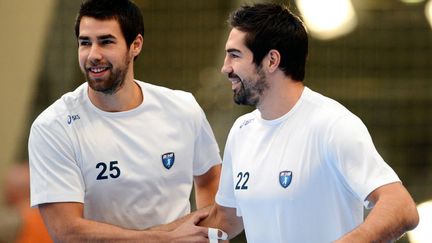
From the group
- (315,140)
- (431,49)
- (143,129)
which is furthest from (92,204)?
(431,49)

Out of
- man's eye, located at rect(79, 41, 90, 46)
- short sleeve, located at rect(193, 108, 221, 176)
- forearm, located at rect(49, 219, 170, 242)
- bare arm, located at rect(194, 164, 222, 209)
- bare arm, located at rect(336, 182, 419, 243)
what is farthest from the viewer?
bare arm, located at rect(194, 164, 222, 209)

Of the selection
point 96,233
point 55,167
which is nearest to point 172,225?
point 96,233

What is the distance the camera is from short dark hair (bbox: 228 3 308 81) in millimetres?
5027

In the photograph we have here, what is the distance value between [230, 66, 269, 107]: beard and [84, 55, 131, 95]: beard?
2.02ft

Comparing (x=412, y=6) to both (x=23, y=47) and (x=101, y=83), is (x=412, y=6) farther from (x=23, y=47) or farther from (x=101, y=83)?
(x=101, y=83)

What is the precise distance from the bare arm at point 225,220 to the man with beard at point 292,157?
74mm

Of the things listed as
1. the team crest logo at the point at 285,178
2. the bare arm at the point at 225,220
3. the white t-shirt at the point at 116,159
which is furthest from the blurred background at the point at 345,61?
the team crest logo at the point at 285,178

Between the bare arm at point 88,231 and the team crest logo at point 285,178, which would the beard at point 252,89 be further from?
the bare arm at point 88,231

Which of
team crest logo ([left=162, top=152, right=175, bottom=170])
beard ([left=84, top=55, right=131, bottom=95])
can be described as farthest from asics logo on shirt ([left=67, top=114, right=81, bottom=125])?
team crest logo ([left=162, top=152, right=175, bottom=170])

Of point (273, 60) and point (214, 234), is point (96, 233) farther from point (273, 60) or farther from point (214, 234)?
point (273, 60)

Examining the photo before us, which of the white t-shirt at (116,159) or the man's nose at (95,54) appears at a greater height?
the man's nose at (95,54)

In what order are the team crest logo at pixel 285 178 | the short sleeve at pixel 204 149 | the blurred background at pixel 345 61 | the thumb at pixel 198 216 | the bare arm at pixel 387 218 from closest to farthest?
1. the bare arm at pixel 387 218
2. the team crest logo at pixel 285 178
3. the thumb at pixel 198 216
4. the short sleeve at pixel 204 149
5. the blurred background at pixel 345 61

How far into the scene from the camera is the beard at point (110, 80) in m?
5.24

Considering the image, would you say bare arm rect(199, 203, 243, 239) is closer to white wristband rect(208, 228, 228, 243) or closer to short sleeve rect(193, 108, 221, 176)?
white wristband rect(208, 228, 228, 243)
